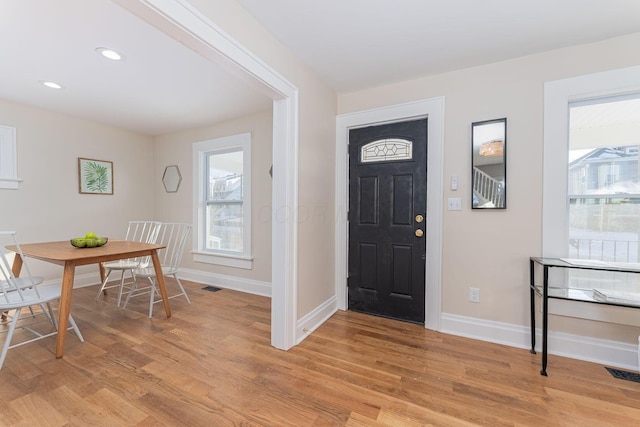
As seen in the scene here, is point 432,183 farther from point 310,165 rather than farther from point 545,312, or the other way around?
point 545,312

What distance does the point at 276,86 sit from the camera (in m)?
1.97

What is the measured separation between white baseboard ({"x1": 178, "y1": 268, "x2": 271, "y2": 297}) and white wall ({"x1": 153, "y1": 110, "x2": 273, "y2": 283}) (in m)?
0.06

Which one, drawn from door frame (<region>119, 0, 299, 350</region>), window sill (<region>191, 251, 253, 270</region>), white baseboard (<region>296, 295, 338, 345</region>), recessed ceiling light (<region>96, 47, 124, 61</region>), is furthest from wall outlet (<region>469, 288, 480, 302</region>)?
recessed ceiling light (<region>96, 47, 124, 61</region>)

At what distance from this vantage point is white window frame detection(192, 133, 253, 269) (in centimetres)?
359

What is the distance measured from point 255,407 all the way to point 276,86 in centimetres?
210

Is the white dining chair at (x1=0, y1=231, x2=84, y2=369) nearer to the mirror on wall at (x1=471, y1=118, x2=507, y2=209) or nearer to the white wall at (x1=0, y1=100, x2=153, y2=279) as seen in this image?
the white wall at (x1=0, y1=100, x2=153, y2=279)

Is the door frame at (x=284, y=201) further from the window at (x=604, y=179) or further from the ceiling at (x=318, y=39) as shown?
the window at (x=604, y=179)

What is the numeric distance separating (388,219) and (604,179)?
5.38 feet

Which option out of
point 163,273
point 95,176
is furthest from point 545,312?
point 95,176

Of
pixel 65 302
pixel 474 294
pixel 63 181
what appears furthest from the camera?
pixel 63 181

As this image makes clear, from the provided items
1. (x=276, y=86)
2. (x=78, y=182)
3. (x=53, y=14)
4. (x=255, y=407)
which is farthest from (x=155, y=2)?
(x=78, y=182)

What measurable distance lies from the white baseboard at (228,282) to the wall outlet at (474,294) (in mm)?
2282

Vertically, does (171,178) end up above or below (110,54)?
below

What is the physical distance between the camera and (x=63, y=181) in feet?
11.6
